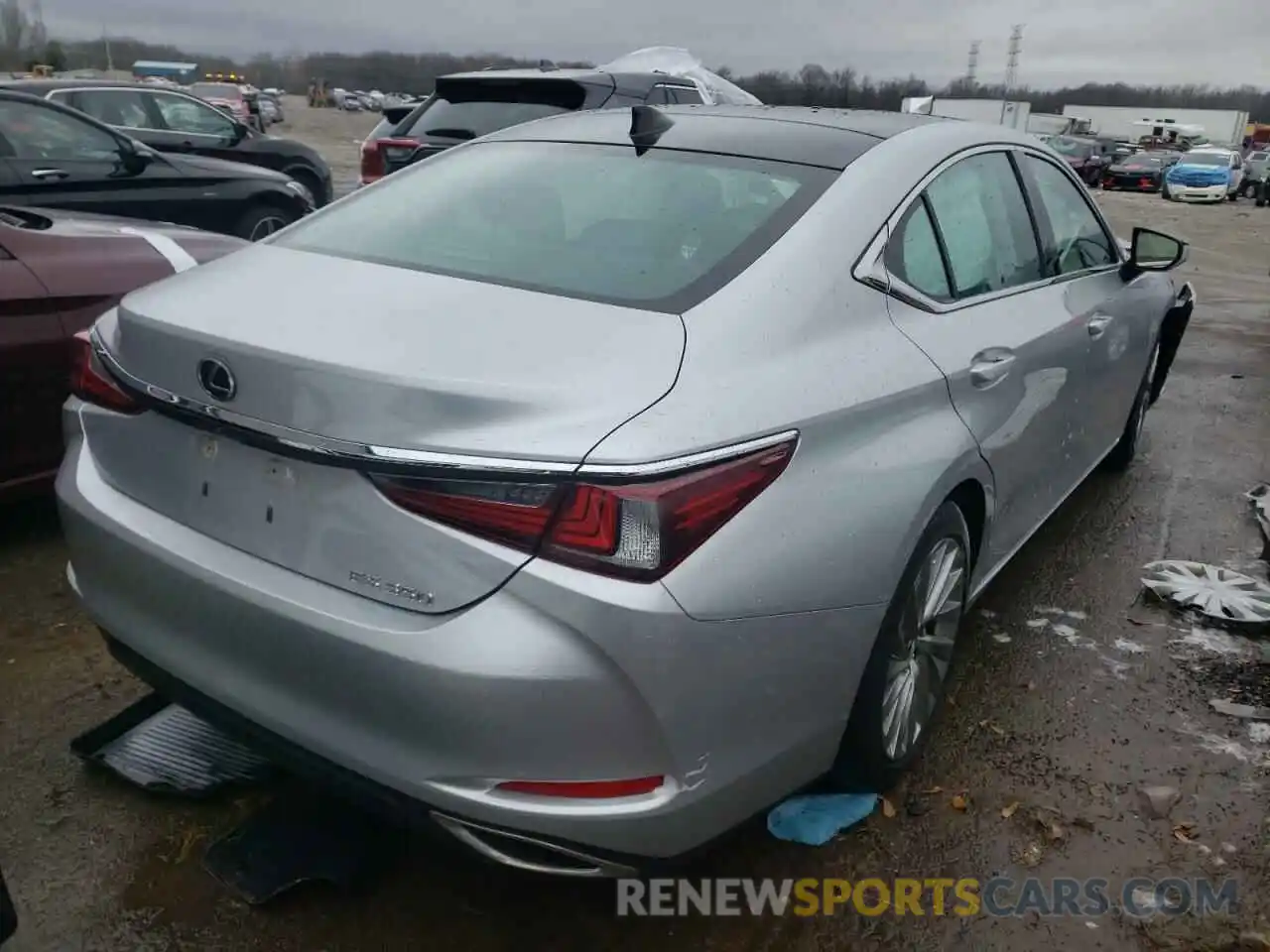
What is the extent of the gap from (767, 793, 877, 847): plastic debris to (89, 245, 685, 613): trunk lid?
1191 millimetres

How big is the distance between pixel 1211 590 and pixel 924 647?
1859mm

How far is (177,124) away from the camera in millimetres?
10367

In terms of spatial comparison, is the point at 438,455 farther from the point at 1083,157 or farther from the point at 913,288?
the point at 1083,157

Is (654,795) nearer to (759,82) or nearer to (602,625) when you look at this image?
(602,625)

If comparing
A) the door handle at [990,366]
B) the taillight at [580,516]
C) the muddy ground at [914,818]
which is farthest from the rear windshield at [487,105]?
the taillight at [580,516]

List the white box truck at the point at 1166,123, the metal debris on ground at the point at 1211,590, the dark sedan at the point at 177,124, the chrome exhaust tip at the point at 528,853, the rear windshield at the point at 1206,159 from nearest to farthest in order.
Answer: the chrome exhaust tip at the point at 528,853 < the metal debris on ground at the point at 1211,590 < the dark sedan at the point at 177,124 < the rear windshield at the point at 1206,159 < the white box truck at the point at 1166,123

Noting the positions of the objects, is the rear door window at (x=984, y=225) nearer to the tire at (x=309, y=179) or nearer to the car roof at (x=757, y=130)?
the car roof at (x=757, y=130)

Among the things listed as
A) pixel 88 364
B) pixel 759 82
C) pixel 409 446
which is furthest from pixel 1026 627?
pixel 759 82

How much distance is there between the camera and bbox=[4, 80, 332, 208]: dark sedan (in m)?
9.65

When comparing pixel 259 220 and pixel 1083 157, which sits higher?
pixel 259 220

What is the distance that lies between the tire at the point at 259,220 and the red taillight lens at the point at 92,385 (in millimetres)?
5764

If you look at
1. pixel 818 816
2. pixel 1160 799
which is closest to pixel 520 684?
pixel 818 816

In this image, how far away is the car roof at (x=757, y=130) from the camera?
2697mm

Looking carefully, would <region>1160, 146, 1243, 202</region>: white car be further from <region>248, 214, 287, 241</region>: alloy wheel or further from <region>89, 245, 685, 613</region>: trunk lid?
<region>89, 245, 685, 613</region>: trunk lid
